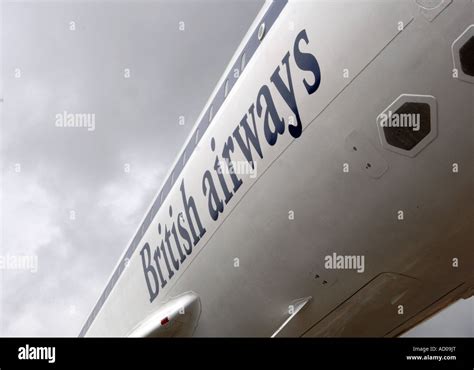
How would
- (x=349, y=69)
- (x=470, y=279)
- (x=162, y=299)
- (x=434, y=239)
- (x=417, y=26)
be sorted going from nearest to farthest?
(x=417, y=26) → (x=349, y=69) → (x=434, y=239) → (x=470, y=279) → (x=162, y=299)

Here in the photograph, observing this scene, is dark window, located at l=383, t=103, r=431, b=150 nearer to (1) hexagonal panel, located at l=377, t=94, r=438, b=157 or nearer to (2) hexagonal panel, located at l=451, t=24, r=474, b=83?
(1) hexagonal panel, located at l=377, t=94, r=438, b=157

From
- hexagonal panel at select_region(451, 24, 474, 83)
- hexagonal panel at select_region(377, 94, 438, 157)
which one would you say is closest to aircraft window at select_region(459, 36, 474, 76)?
hexagonal panel at select_region(451, 24, 474, 83)

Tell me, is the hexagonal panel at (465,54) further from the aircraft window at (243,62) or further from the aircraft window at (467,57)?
the aircraft window at (243,62)

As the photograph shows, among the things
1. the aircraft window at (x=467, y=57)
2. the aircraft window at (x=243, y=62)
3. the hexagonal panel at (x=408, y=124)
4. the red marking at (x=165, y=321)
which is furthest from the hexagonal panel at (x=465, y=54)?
the red marking at (x=165, y=321)

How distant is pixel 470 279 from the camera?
5.07 meters

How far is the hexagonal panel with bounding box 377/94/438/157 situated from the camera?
4.07 m

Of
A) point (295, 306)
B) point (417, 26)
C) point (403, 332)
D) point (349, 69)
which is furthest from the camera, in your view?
point (403, 332)

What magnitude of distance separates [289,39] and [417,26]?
1.20 m

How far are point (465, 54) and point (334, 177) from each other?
139cm

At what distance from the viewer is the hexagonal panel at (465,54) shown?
3.77 m

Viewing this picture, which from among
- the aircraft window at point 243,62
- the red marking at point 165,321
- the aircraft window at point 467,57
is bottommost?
the red marking at point 165,321
